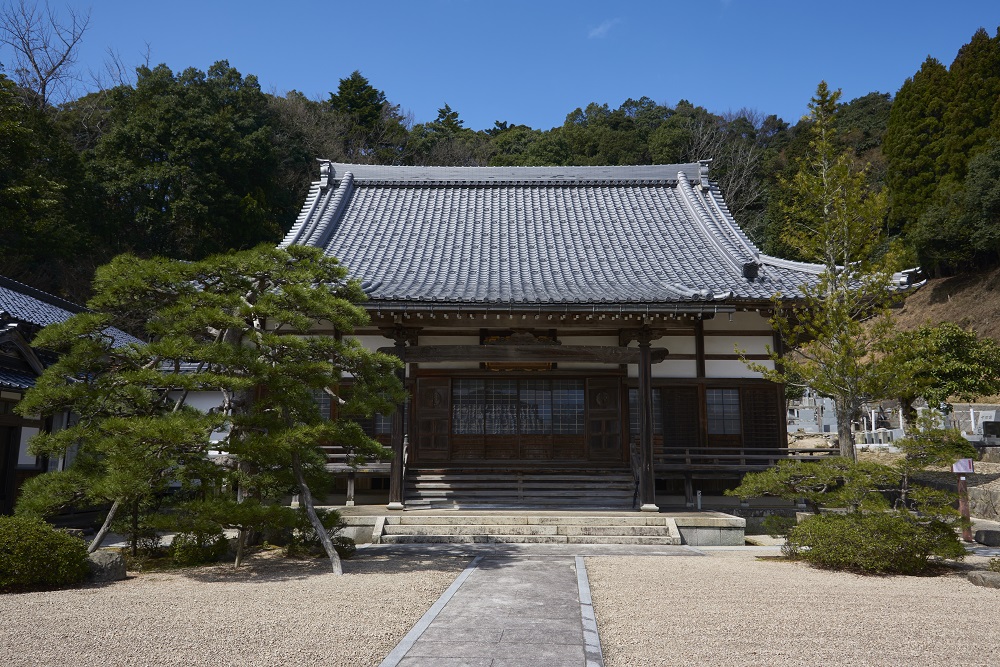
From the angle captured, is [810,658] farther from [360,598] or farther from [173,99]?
[173,99]

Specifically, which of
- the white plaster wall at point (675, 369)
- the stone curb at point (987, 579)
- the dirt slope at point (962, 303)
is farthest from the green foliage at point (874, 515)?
the dirt slope at point (962, 303)

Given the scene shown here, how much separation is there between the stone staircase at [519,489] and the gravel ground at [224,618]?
5.11 meters

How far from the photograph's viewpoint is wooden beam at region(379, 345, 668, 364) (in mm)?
12773

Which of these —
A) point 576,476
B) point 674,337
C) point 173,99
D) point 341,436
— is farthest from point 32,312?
point 173,99

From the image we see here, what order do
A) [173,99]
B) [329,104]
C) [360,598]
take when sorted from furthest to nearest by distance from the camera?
[329,104] → [173,99] → [360,598]

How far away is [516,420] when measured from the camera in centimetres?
1504

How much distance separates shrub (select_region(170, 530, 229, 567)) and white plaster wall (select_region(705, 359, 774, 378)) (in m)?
10.1

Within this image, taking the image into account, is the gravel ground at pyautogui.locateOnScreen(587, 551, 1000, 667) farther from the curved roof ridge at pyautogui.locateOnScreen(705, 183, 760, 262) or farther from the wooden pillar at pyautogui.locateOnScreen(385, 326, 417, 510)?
the curved roof ridge at pyautogui.locateOnScreen(705, 183, 760, 262)

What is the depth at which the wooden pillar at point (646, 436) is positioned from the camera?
40.9 feet

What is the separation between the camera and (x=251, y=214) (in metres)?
29.7

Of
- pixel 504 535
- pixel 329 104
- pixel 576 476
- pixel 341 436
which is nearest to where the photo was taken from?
pixel 341 436

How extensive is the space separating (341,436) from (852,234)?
8.52 meters

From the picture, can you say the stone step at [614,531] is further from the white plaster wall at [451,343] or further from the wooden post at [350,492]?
the white plaster wall at [451,343]

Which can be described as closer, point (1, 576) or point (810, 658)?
point (810, 658)
